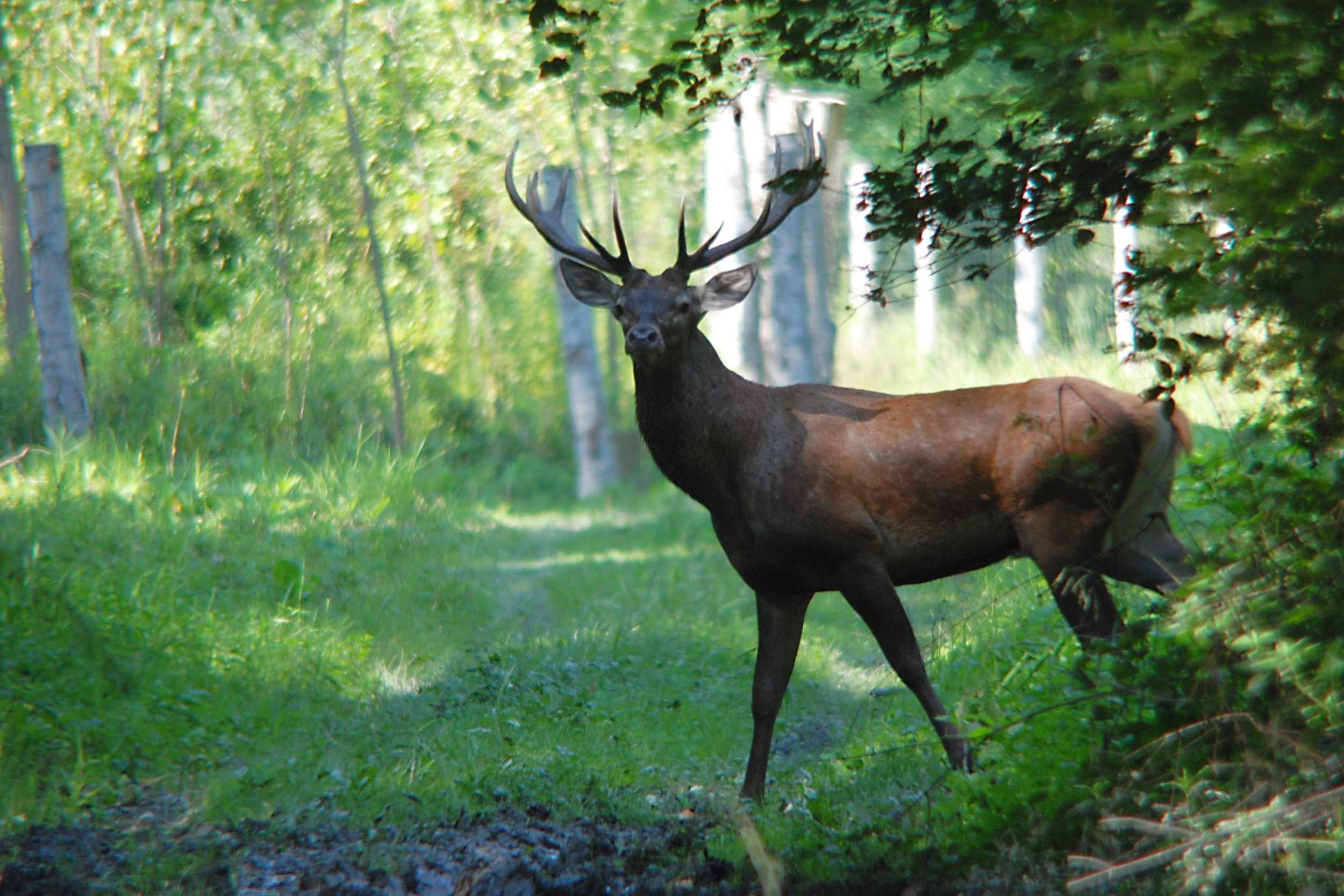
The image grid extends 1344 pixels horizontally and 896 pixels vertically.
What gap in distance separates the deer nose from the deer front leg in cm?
123

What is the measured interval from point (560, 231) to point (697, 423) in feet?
4.75

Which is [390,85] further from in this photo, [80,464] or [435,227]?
[80,464]

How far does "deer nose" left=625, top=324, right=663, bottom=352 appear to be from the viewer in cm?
589

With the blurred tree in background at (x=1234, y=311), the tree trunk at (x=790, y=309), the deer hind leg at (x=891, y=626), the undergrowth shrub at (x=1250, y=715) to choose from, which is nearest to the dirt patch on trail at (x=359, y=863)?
the deer hind leg at (x=891, y=626)

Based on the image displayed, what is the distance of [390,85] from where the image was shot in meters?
18.4

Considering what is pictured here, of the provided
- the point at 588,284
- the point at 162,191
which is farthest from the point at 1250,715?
the point at 162,191

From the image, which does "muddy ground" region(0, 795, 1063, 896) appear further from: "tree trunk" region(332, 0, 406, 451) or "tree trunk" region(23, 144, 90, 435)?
"tree trunk" region(332, 0, 406, 451)

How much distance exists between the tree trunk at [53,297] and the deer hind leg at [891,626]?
6.44 meters

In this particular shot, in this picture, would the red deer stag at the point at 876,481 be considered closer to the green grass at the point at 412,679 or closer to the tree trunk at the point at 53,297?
the green grass at the point at 412,679

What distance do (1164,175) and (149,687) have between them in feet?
15.9

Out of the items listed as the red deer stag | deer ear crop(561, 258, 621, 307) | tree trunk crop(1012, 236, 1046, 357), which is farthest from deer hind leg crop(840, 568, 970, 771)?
tree trunk crop(1012, 236, 1046, 357)

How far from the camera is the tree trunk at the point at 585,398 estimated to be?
18.2 metres

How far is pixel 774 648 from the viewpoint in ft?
20.1

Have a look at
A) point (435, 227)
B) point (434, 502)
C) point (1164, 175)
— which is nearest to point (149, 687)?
point (1164, 175)
